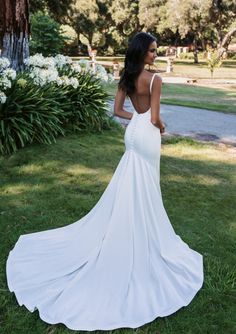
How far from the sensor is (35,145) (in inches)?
296

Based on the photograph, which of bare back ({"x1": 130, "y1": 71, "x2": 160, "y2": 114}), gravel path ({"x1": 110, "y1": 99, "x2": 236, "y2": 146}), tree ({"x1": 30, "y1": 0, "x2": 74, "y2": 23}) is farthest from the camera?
tree ({"x1": 30, "y1": 0, "x2": 74, "y2": 23})

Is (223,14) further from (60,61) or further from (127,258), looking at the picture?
(127,258)

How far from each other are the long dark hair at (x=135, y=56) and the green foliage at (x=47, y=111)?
159 inches

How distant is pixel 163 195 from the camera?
19.4 ft

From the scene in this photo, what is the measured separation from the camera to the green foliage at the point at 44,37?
15492mm

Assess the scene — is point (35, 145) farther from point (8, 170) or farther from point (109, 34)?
point (109, 34)

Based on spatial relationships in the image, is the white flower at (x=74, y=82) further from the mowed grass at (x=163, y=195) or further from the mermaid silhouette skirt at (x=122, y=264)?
the mermaid silhouette skirt at (x=122, y=264)

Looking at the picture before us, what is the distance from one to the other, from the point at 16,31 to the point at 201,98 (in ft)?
35.0

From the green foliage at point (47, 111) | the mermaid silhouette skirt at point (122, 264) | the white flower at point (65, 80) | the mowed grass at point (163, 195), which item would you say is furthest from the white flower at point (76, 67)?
the mermaid silhouette skirt at point (122, 264)

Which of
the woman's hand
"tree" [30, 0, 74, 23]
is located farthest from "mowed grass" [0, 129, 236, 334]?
"tree" [30, 0, 74, 23]

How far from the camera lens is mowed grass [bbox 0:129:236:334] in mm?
3135

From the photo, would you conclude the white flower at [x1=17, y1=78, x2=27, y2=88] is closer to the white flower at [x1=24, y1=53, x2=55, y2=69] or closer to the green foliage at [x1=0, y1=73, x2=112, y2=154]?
the green foliage at [x1=0, y1=73, x2=112, y2=154]

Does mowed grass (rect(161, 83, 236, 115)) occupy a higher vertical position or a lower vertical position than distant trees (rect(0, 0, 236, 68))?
lower

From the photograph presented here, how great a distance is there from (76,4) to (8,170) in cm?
3805
